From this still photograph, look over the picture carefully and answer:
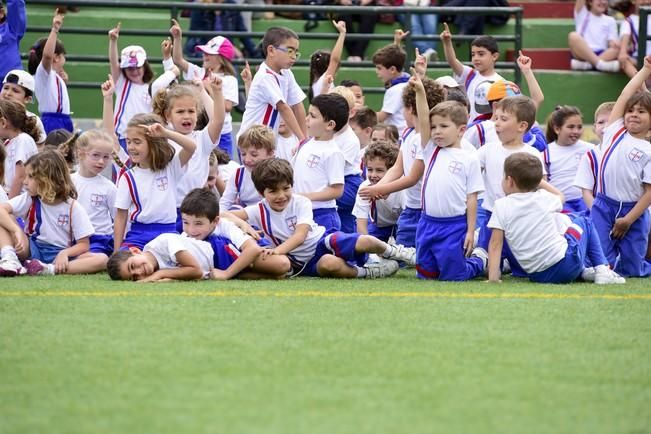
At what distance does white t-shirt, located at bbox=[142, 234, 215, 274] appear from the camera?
24.9ft

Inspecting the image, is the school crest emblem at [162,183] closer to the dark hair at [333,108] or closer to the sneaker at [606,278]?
the dark hair at [333,108]

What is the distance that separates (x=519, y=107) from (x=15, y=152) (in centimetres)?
397

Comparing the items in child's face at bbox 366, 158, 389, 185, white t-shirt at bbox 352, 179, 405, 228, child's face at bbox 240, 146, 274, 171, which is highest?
child's face at bbox 240, 146, 274, 171

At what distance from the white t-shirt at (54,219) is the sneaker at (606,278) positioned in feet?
11.8

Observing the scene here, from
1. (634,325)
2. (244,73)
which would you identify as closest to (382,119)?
(244,73)

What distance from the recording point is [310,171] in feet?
27.8

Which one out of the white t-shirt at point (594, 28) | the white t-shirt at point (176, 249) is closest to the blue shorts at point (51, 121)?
the white t-shirt at point (176, 249)

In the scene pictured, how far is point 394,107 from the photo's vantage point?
1112 centimetres

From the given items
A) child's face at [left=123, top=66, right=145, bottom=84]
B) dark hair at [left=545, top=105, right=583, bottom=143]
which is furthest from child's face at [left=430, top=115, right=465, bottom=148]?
child's face at [left=123, top=66, right=145, bottom=84]

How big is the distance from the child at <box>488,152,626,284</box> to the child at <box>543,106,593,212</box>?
1369 mm

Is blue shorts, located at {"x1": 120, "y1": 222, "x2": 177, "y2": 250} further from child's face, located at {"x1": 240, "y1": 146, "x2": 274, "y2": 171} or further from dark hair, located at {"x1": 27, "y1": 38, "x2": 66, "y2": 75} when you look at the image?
dark hair, located at {"x1": 27, "y1": 38, "x2": 66, "y2": 75}

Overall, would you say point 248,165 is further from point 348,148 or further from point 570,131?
point 570,131

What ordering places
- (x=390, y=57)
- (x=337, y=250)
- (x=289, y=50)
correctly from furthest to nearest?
1. (x=390, y=57)
2. (x=289, y=50)
3. (x=337, y=250)

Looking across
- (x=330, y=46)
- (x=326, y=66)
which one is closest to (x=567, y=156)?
(x=326, y=66)
